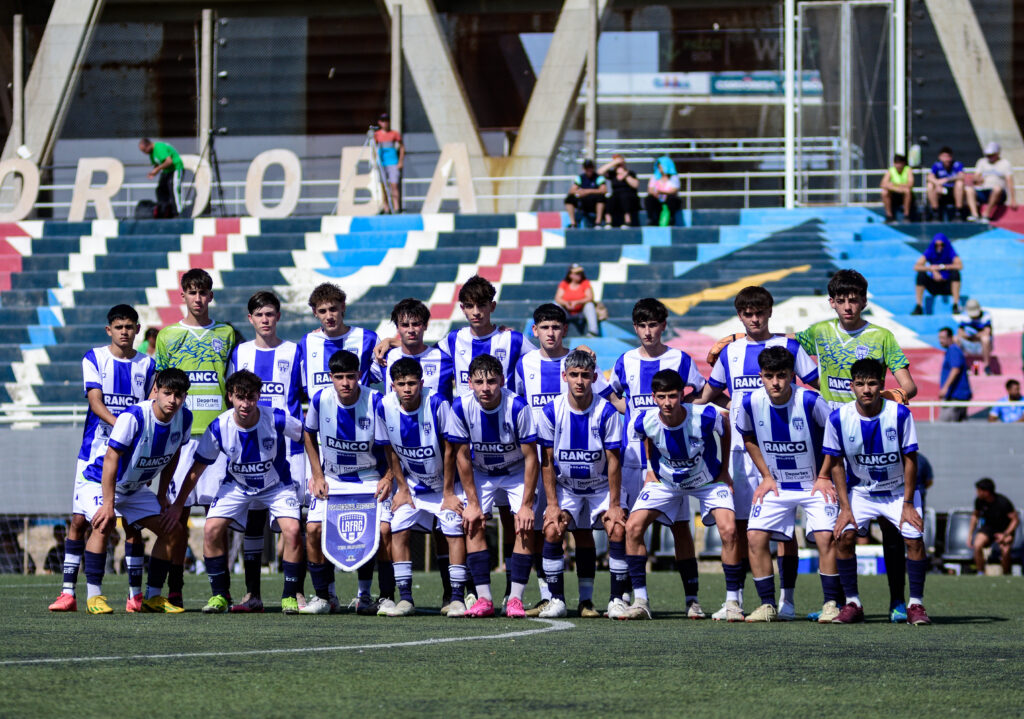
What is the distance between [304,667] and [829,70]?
1903 centimetres

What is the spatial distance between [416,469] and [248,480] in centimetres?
102

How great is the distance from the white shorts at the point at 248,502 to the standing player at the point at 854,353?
10.7ft

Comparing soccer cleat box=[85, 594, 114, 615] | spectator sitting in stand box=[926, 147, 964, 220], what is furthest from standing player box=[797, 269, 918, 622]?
spectator sitting in stand box=[926, 147, 964, 220]

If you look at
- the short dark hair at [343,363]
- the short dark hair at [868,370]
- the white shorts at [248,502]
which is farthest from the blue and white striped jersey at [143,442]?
the short dark hair at [868,370]

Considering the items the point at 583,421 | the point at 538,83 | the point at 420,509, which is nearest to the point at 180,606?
the point at 420,509

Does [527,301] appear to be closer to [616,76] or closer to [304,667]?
[616,76]

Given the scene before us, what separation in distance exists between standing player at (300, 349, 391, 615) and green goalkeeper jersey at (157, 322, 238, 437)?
2.95ft


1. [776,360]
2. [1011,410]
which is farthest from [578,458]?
[1011,410]

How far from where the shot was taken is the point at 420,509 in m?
9.47

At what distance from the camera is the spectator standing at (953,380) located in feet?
58.7

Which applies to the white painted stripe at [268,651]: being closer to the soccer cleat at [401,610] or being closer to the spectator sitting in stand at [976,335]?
the soccer cleat at [401,610]

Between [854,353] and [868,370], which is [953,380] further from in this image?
[868,370]

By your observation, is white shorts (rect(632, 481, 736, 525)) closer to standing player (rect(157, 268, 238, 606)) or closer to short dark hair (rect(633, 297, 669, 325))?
short dark hair (rect(633, 297, 669, 325))

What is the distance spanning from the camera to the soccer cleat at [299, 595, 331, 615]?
366 inches
